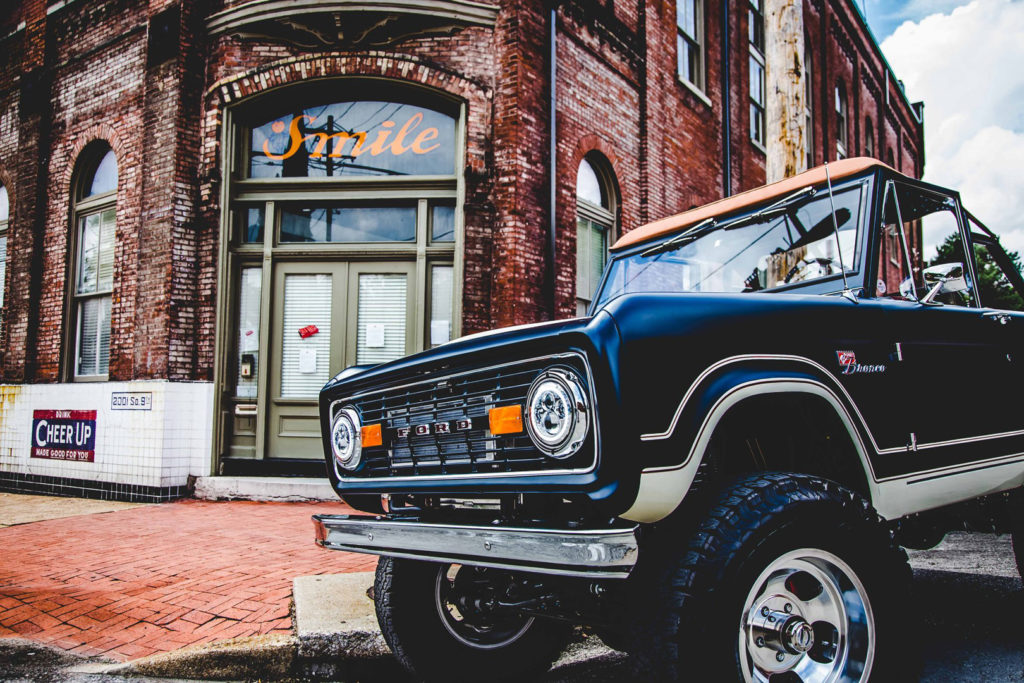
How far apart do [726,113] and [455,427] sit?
12.3 m

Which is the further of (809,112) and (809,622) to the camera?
(809,112)

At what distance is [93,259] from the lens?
32.0 ft

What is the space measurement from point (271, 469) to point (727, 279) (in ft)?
20.2

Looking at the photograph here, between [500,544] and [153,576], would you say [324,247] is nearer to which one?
[153,576]

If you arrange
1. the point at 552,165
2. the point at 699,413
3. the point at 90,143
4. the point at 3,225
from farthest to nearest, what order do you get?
1. the point at 3,225
2. the point at 90,143
3. the point at 552,165
4. the point at 699,413

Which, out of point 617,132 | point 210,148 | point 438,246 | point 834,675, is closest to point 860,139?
point 617,132

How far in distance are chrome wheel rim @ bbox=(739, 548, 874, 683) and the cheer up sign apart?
341 inches

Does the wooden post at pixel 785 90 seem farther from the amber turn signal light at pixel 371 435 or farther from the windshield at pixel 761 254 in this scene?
the amber turn signal light at pixel 371 435

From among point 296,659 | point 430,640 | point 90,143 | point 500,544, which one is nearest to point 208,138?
point 90,143

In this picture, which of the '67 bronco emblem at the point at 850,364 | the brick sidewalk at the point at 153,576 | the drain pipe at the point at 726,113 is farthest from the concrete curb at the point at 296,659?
the drain pipe at the point at 726,113

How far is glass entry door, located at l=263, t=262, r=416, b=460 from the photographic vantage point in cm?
832

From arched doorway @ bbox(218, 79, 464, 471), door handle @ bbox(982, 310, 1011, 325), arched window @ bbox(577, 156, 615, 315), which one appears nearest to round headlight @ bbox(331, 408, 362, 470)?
door handle @ bbox(982, 310, 1011, 325)

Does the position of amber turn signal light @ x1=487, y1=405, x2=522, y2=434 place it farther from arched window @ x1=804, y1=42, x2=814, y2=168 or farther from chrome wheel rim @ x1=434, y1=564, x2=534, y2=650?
arched window @ x1=804, y1=42, x2=814, y2=168

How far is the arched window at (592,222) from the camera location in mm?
9609
